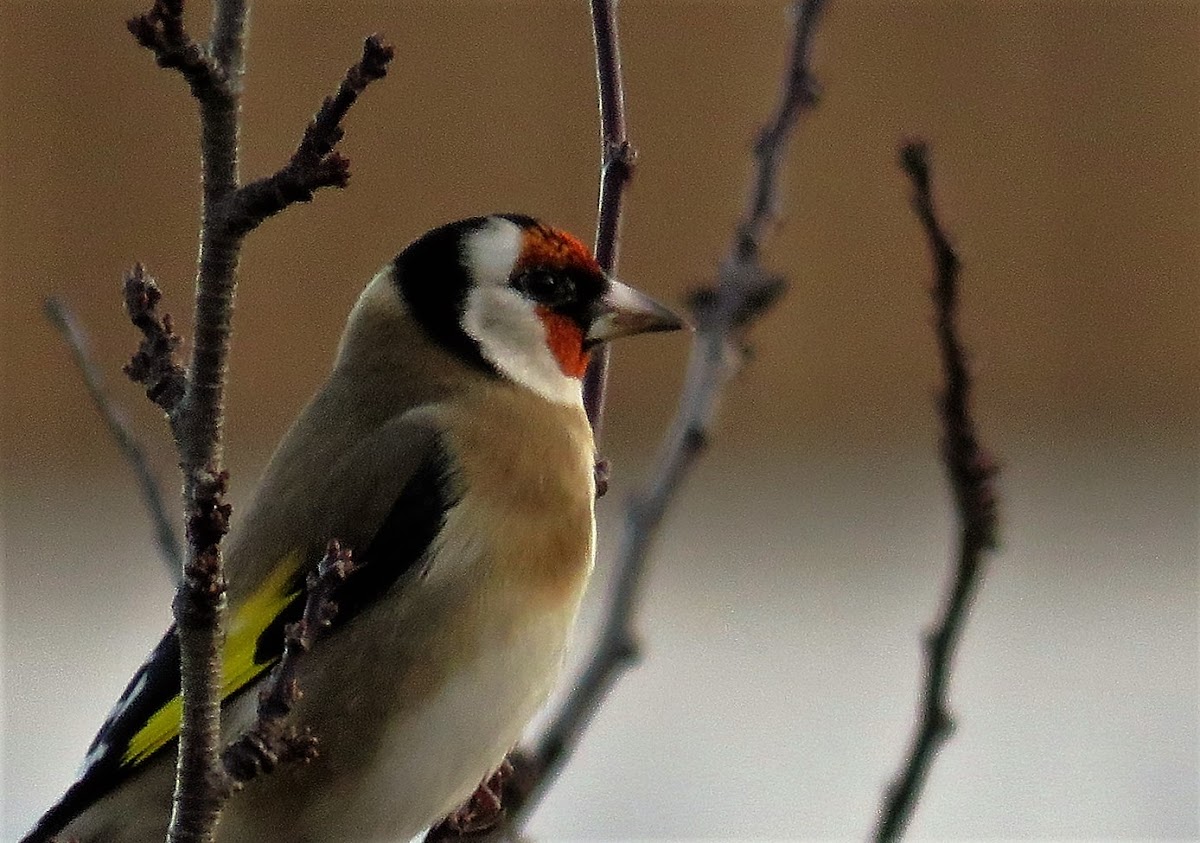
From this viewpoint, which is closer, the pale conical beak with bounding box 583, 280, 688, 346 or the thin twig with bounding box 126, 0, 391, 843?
the thin twig with bounding box 126, 0, 391, 843

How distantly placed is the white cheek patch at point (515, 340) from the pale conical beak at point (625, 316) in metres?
0.05

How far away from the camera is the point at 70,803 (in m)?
1.82

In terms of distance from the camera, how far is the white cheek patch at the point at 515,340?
2.12 meters

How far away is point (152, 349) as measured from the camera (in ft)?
4.47

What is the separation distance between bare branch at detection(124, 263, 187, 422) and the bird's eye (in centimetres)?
80

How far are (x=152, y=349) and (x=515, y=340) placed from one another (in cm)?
81

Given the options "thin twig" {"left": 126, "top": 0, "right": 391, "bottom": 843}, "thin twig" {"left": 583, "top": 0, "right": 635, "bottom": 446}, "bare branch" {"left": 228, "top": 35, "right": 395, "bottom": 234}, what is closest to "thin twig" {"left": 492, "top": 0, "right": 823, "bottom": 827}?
"thin twig" {"left": 583, "top": 0, "right": 635, "bottom": 446}

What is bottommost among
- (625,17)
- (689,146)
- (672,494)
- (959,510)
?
(689,146)

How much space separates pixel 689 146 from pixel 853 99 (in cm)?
44

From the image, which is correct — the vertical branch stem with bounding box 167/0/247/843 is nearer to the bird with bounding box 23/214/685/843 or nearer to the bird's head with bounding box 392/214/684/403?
the bird with bounding box 23/214/685/843

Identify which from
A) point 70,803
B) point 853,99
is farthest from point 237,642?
point 853,99

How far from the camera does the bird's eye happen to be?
2.14 metres

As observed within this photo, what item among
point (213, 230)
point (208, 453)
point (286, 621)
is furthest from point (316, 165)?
point (286, 621)

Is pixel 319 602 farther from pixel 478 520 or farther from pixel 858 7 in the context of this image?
pixel 858 7
